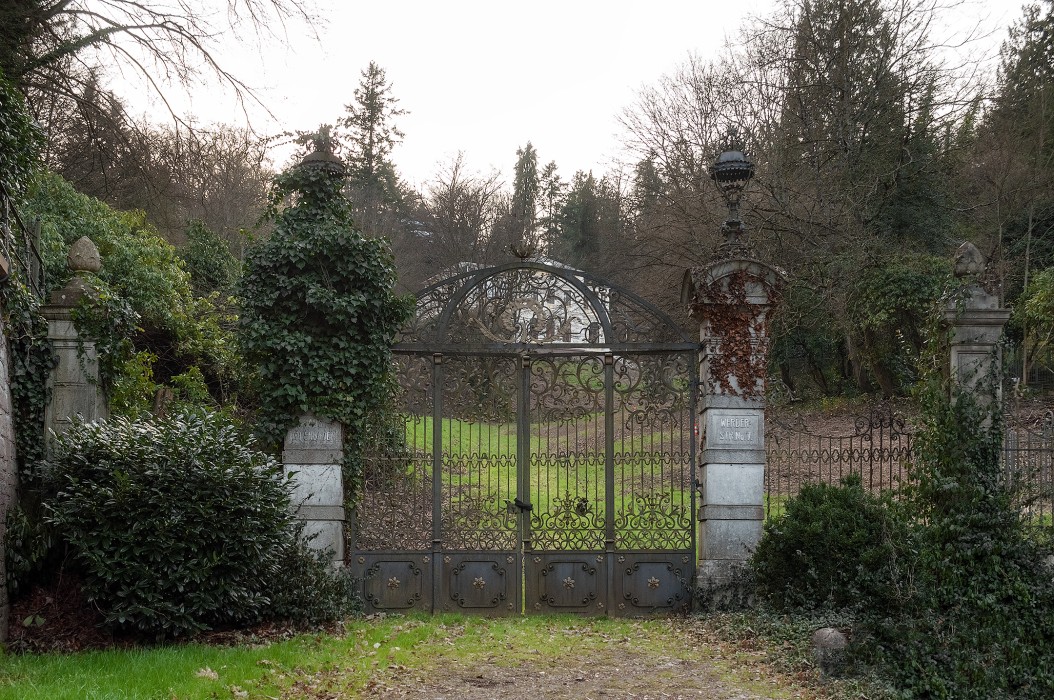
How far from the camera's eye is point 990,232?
20375 millimetres

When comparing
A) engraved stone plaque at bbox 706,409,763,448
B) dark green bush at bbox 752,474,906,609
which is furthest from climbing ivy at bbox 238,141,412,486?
dark green bush at bbox 752,474,906,609

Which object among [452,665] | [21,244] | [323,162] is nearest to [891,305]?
[323,162]

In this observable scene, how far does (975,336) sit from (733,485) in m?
2.61

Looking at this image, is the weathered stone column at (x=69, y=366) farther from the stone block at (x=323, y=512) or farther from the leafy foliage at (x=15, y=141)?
the stone block at (x=323, y=512)

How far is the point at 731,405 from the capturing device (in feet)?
29.5

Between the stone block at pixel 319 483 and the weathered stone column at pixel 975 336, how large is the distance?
5859 millimetres

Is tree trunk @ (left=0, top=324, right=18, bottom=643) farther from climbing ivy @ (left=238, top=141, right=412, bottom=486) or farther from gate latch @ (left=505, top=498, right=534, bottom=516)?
gate latch @ (left=505, top=498, right=534, bottom=516)

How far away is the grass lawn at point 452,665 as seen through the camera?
19.2ft

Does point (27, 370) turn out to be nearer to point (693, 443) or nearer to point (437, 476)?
point (437, 476)

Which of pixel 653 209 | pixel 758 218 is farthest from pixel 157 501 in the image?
pixel 653 209

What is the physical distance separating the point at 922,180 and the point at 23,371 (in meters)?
17.9

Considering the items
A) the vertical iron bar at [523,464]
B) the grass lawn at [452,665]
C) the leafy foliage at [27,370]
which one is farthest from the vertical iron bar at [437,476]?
the leafy foliage at [27,370]

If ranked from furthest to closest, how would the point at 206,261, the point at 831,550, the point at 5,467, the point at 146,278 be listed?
the point at 206,261 < the point at 146,278 < the point at 831,550 < the point at 5,467

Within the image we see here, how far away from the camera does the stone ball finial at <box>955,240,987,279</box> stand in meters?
8.55
